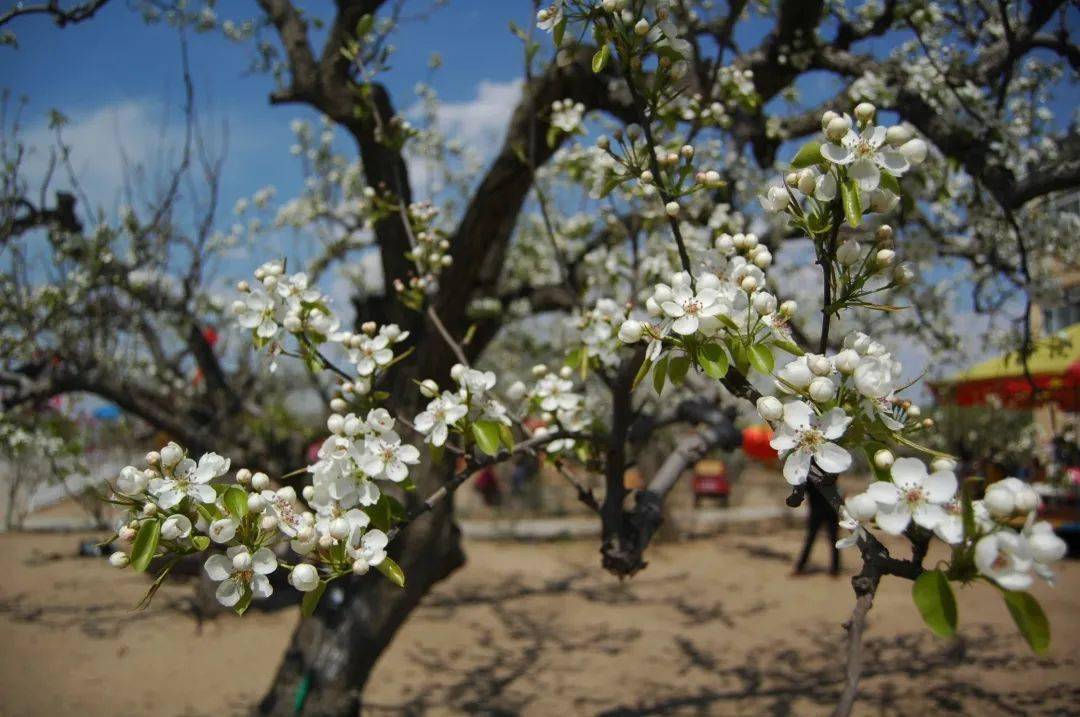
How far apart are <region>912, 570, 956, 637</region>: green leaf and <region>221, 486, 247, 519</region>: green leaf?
1025 millimetres

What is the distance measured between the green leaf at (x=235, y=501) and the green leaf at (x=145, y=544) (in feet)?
0.35

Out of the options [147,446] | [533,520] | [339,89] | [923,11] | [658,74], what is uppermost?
[923,11]

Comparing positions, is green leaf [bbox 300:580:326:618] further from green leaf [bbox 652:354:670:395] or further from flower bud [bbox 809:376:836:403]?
flower bud [bbox 809:376:836:403]

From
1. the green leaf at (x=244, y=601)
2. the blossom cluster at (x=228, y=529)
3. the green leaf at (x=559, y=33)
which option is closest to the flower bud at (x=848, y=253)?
the green leaf at (x=559, y=33)

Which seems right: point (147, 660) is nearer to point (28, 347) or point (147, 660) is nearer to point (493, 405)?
point (28, 347)

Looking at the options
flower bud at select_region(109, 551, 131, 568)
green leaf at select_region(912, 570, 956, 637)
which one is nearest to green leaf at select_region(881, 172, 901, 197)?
green leaf at select_region(912, 570, 956, 637)

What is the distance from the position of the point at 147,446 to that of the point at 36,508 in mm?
3491

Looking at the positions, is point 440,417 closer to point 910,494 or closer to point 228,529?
point 228,529

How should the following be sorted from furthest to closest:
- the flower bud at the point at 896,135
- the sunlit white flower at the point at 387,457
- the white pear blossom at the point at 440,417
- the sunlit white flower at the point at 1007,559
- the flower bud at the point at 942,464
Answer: the white pear blossom at the point at 440,417, the sunlit white flower at the point at 387,457, the flower bud at the point at 896,135, the flower bud at the point at 942,464, the sunlit white flower at the point at 1007,559

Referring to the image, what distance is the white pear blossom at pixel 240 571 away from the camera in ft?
3.73

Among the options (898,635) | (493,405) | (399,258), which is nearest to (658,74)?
(493,405)

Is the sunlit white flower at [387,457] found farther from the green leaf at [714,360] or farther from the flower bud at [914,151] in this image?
the flower bud at [914,151]

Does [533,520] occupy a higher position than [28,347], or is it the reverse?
[28,347]

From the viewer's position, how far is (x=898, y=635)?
5344 mm
